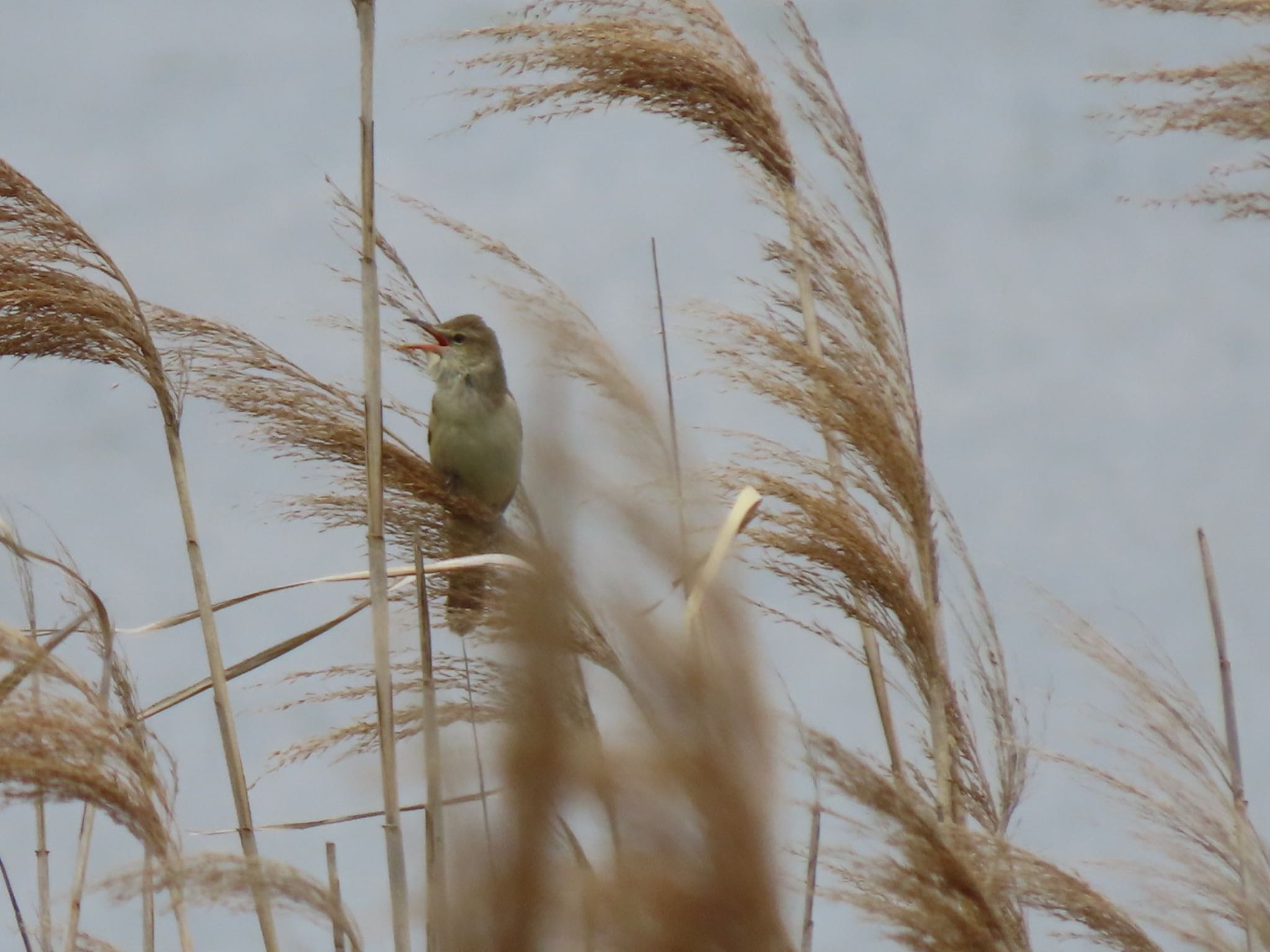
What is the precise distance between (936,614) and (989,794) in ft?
0.90

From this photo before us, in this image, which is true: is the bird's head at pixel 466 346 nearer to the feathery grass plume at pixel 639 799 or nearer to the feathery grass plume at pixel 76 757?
the feathery grass plume at pixel 76 757

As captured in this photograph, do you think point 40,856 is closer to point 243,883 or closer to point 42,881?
point 42,881

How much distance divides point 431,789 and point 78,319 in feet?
4.23

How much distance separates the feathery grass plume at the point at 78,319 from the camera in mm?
1999

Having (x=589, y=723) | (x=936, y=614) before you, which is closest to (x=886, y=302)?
(x=936, y=614)

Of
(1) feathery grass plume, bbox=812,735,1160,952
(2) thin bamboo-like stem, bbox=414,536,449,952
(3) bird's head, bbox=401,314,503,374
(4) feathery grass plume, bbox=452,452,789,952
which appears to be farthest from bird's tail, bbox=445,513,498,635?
(3) bird's head, bbox=401,314,503,374

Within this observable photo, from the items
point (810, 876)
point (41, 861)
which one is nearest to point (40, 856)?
point (41, 861)

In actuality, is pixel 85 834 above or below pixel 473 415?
below

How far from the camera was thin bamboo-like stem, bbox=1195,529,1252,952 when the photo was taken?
1.56 m

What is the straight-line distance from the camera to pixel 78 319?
207 centimetres

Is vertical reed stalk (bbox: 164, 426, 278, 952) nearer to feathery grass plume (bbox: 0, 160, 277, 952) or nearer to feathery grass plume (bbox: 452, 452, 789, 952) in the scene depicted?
feathery grass plume (bbox: 0, 160, 277, 952)

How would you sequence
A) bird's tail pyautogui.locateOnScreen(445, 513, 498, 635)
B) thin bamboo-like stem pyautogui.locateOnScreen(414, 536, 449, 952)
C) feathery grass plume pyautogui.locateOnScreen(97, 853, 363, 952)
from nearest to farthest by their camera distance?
1. thin bamboo-like stem pyautogui.locateOnScreen(414, 536, 449, 952)
2. feathery grass plume pyautogui.locateOnScreen(97, 853, 363, 952)
3. bird's tail pyautogui.locateOnScreen(445, 513, 498, 635)

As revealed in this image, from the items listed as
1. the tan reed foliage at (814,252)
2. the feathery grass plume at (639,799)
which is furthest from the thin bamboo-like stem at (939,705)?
the feathery grass plume at (639,799)

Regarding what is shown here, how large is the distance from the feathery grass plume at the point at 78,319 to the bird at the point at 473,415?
4.28 ft
